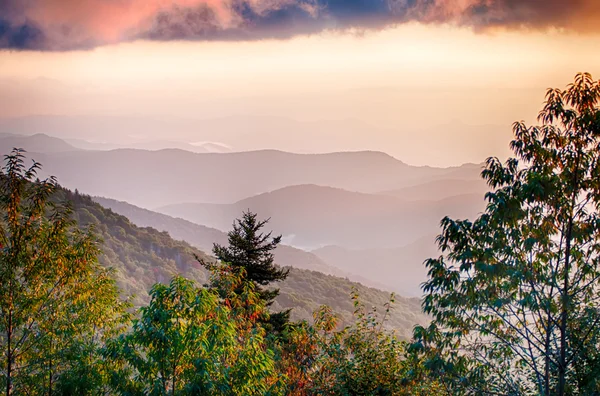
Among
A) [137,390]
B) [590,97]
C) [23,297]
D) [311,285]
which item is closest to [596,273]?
[590,97]

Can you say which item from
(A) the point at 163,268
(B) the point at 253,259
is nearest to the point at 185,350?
(B) the point at 253,259

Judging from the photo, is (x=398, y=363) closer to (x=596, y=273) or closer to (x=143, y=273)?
(x=596, y=273)

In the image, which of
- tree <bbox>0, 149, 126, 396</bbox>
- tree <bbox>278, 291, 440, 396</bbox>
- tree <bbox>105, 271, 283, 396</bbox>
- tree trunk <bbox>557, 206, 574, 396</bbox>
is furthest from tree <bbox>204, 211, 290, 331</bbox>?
tree trunk <bbox>557, 206, 574, 396</bbox>

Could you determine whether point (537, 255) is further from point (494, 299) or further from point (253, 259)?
point (253, 259)

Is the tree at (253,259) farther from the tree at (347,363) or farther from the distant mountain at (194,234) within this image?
the distant mountain at (194,234)

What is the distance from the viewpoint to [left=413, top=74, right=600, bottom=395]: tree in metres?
8.95

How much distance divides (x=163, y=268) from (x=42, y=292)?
2342 inches

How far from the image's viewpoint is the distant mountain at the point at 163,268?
208ft

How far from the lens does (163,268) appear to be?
228 feet

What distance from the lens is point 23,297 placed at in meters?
11.8

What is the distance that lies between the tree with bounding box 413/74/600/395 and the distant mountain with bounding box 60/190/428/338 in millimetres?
48253

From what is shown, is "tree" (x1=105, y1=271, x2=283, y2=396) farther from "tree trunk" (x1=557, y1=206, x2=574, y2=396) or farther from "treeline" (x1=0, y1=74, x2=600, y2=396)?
"tree trunk" (x1=557, y1=206, x2=574, y2=396)

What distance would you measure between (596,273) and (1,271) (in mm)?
12853

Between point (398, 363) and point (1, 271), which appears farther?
point (398, 363)
